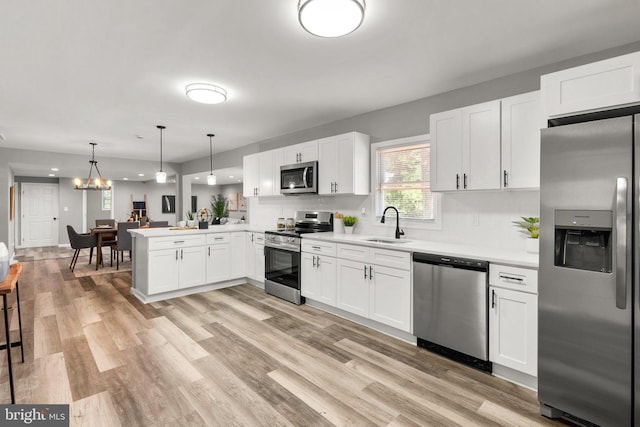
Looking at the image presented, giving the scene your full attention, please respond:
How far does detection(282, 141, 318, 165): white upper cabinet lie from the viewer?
4362 mm

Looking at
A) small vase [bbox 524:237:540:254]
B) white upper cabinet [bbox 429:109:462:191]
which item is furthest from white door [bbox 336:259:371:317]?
small vase [bbox 524:237:540:254]

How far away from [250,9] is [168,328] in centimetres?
308

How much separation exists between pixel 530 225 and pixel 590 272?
0.92 meters

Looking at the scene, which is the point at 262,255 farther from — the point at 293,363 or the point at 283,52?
the point at 283,52

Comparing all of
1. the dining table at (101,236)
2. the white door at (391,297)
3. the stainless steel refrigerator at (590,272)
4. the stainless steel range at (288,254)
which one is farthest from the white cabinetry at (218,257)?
the stainless steel refrigerator at (590,272)

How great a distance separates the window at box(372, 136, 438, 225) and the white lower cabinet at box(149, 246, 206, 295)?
8.83ft

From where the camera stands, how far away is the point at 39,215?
10.3 meters

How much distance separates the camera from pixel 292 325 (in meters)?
3.41

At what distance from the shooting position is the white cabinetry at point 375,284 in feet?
9.72

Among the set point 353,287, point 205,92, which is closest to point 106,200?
point 205,92

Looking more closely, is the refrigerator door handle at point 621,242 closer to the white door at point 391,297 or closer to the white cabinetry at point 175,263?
the white door at point 391,297

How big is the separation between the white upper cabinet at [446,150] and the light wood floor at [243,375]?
159 centimetres

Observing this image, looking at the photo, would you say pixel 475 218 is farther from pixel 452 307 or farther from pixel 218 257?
pixel 218 257

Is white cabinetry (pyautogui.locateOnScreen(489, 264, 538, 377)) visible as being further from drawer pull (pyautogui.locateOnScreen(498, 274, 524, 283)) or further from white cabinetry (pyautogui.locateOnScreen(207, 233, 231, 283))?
white cabinetry (pyautogui.locateOnScreen(207, 233, 231, 283))
